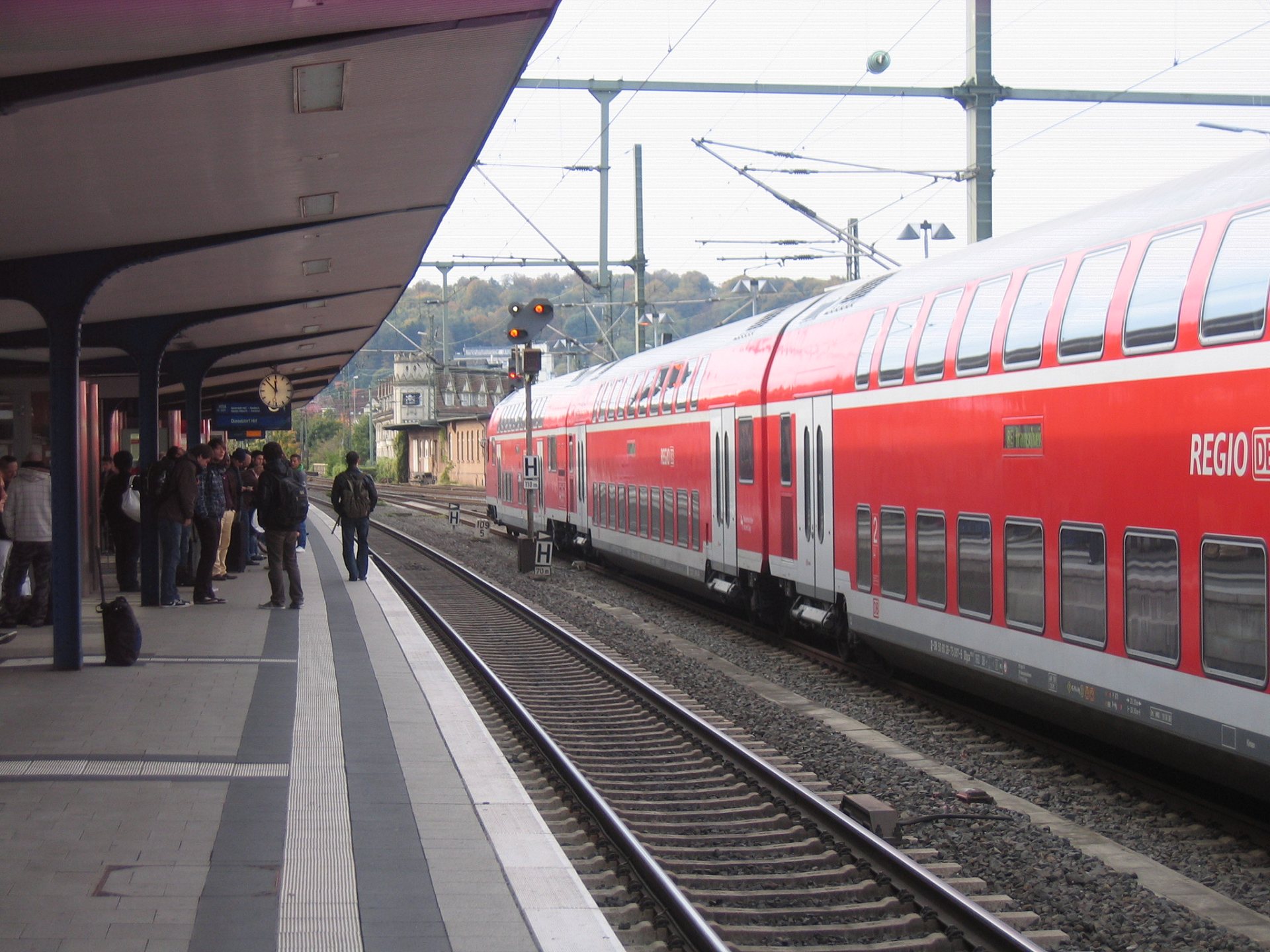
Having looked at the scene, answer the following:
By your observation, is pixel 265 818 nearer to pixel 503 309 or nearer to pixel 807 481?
pixel 807 481

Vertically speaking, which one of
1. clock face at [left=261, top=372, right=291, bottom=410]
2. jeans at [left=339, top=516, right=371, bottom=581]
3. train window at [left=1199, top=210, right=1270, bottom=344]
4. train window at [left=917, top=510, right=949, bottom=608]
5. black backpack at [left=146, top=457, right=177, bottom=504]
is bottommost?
jeans at [left=339, top=516, right=371, bottom=581]

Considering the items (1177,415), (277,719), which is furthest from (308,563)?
(1177,415)

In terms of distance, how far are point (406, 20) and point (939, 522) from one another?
17.2ft

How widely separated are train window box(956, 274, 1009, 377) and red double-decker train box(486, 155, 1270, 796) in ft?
0.08

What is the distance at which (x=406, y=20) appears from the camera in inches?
268

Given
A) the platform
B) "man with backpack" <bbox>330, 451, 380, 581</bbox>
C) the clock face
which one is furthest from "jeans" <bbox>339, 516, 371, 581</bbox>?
the platform

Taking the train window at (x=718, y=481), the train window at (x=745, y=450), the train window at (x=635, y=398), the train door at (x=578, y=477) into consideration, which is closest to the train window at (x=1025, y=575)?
the train window at (x=745, y=450)

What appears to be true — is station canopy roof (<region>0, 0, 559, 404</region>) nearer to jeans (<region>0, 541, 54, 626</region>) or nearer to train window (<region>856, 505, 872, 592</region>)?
jeans (<region>0, 541, 54, 626</region>)

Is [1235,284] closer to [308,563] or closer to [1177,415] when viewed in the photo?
[1177,415]

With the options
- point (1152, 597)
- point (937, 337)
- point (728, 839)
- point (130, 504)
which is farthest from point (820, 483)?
point (130, 504)

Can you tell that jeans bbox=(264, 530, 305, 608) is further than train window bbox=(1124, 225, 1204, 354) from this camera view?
Yes

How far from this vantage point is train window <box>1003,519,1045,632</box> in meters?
8.50

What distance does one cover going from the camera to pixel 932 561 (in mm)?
10164

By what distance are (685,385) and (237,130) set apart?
34.0 feet
